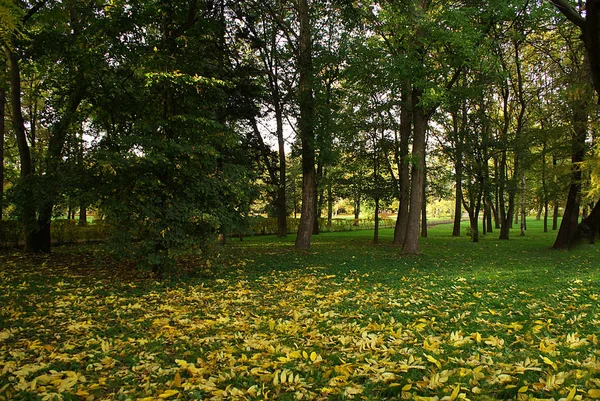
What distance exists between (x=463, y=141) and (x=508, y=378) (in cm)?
1884

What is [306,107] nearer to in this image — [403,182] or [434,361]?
[403,182]

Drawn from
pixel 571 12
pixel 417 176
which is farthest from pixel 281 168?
pixel 571 12

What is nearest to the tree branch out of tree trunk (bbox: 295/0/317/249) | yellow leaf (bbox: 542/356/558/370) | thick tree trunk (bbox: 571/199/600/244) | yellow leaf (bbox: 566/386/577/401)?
yellow leaf (bbox: 566/386/577/401)

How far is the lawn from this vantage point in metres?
2.77

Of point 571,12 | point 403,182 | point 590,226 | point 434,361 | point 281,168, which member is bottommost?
point 434,361

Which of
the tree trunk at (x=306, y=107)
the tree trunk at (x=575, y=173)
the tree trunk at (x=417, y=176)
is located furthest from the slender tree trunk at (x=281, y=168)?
the tree trunk at (x=575, y=173)

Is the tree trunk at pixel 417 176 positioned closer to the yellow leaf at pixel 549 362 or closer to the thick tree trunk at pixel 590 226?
the thick tree trunk at pixel 590 226

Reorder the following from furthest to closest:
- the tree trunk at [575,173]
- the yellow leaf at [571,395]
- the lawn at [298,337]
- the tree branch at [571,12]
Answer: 1. the tree trunk at [575,173]
2. the lawn at [298,337]
3. the yellow leaf at [571,395]
4. the tree branch at [571,12]

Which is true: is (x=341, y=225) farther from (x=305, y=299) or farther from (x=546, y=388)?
(x=546, y=388)

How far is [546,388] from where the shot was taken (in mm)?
2588

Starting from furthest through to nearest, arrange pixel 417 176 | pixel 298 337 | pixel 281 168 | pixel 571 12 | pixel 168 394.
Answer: pixel 281 168, pixel 417 176, pixel 298 337, pixel 168 394, pixel 571 12

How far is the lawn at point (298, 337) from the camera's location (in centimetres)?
277

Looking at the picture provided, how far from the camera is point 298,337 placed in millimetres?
4047

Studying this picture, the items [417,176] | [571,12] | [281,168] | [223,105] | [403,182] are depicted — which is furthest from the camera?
[281,168]
